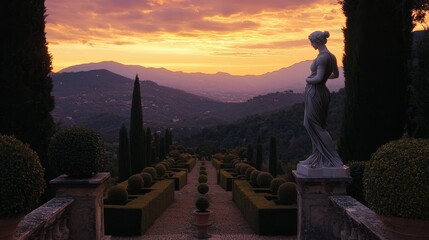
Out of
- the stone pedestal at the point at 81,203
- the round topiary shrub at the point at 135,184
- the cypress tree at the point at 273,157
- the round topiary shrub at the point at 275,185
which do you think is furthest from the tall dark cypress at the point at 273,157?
the stone pedestal at the point at 81,203

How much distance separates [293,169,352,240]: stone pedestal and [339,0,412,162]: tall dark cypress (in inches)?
232

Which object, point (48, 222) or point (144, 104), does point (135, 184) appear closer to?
point (48, 222)

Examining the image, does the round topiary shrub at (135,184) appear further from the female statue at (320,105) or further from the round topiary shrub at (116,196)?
the female statue at (320,105)

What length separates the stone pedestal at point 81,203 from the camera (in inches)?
272

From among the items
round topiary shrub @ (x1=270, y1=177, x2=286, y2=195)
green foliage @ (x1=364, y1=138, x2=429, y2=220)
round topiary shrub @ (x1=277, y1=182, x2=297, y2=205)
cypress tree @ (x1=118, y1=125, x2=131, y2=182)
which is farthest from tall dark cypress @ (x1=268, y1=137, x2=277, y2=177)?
green foliage @ (x1=364, y1=138, x2=429, y2=220)

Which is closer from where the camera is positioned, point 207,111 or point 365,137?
point 365,137

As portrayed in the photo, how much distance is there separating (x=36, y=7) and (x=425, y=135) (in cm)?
979

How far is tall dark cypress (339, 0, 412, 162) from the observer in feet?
40.5

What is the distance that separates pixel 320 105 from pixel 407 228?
3.38m

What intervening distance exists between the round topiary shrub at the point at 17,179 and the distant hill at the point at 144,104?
85730 millimetres

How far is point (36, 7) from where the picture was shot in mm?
9391

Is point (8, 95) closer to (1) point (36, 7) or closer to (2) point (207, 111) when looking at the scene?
(1) point (36, 7)

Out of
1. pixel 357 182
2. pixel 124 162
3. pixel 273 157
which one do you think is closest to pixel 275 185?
pixel 357 182

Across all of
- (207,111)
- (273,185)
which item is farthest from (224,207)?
(207,111)
